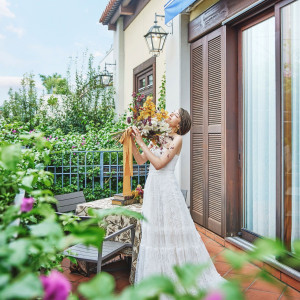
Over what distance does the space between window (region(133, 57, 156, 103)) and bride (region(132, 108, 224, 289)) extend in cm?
426

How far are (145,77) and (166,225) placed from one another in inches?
217

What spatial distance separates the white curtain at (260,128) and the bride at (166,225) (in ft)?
3.16

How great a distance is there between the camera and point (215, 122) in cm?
477

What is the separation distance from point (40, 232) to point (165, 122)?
266 cm

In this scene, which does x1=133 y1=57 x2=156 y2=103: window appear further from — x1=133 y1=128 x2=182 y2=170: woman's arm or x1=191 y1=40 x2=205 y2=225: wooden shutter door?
x1=133 y1=128 x2=182 y2=170: woman's arm

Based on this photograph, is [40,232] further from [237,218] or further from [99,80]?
[99,80]

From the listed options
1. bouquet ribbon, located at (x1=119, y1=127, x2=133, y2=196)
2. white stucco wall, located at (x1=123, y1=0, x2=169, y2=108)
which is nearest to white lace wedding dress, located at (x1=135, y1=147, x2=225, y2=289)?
bouquet ribbon, located at (x1=119, y1=127, x2=133, y2=196)

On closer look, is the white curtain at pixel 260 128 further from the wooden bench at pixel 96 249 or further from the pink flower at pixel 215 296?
the pink flower at pixel 215 296

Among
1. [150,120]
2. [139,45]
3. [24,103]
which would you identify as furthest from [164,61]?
[24,103]

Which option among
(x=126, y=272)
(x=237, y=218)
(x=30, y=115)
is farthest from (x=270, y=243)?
(x=30, y=115)

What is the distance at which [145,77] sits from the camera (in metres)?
8.28

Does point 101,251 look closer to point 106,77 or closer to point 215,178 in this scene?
point 215,178

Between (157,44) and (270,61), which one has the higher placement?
(157,44)

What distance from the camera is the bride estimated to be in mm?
3241
